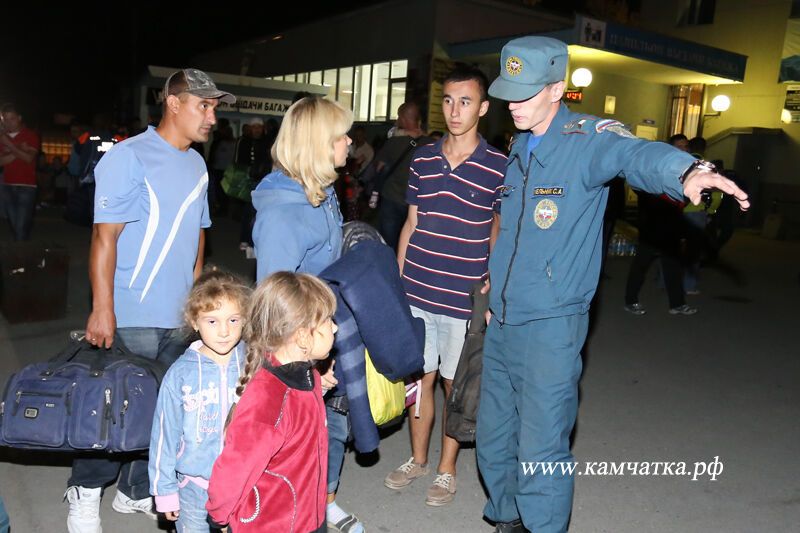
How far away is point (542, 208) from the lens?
308cm

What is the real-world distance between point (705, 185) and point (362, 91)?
2165 cm

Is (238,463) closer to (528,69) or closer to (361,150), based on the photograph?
(528,69)

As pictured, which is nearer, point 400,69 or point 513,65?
point 513,65

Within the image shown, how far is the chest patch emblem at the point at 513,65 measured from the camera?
304 centimetres

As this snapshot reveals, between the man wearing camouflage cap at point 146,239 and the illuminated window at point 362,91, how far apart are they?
65.5ft

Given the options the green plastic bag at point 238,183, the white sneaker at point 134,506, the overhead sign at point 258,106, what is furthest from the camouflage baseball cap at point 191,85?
the overhead sign at point 258,106

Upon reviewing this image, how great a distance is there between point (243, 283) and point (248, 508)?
1013 millimetres

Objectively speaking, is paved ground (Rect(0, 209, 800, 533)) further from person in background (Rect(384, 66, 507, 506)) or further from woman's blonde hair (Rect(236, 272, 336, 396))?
woman's blonde hair (Rect(236, 272, 336, 396))

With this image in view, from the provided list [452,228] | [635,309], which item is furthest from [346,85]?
[452,228]

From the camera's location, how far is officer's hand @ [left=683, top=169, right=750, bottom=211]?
7.63ft

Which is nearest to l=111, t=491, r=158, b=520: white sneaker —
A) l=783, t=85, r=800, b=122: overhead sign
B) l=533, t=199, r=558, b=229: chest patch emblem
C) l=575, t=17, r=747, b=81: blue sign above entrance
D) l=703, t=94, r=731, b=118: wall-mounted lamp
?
l=533, t=199, r=558, b=229: chest patch emblem

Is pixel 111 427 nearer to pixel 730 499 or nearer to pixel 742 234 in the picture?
pixel 730 499

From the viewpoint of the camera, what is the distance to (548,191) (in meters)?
3.06

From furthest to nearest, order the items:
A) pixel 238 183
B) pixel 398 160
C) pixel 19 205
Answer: pixel 238 183 → pixel 19 205 → pixel 398 160
